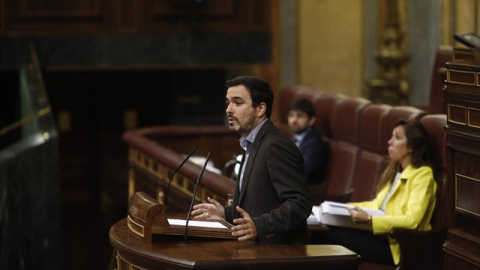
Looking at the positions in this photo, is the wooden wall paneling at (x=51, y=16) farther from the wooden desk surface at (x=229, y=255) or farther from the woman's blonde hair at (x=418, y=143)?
the wooden desk surface at (x=229, y=255)

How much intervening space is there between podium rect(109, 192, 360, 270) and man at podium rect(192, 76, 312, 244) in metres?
0.09

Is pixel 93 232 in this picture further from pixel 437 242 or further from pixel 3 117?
pixel 437 242

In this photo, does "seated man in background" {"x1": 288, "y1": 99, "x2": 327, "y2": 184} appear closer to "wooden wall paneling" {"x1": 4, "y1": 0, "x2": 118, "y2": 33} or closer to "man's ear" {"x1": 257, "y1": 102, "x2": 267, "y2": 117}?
"man's ear" {"x1": 257, "y1": 102, "x2": 267, "y2": 117}

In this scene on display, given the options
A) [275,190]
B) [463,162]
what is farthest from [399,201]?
[275,190]

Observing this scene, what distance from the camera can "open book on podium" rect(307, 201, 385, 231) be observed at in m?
4.98

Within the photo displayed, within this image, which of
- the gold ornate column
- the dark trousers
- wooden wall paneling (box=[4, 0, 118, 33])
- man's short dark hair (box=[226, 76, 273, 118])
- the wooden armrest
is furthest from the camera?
the gold ornate column

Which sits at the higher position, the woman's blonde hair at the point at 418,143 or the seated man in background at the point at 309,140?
the woman's blonde hair at the point at 418,143

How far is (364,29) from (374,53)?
26cm

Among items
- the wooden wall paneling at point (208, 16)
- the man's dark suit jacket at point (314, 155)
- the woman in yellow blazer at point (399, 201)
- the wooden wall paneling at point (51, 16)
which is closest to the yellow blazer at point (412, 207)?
the woman in yellow blazer at point (399, 201)

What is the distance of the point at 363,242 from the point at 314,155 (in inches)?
65.2

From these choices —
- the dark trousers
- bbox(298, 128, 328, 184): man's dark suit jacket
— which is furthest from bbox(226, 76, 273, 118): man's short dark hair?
bbox(298, 128, 328, 184): man's dark suit jacket

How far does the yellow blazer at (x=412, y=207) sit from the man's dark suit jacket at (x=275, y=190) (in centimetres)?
116

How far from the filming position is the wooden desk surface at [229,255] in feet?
10.9

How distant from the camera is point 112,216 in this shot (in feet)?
31.6
